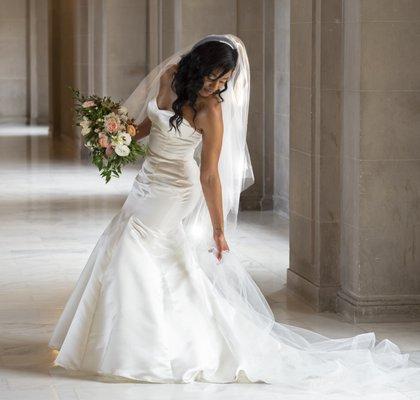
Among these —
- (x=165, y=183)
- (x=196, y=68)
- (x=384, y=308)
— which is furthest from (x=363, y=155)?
(x=196, y=68)

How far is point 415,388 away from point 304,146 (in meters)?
2.86

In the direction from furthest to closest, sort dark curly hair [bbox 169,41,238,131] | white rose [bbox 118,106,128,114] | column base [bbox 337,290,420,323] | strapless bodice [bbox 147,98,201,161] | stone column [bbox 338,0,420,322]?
column base [bbox 337,290,420,323]
stone column [bbox 338,0,420,322]
white rose [bbox 118,106,128,114]
strapless bodice [bbox 147,98,201,161]
dark curly hair [bbox 169,41,238,131]

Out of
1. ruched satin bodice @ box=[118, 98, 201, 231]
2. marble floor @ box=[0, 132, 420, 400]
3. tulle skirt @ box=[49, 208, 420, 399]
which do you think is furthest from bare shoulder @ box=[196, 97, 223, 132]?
marble floor @ box=[0, 132, 420, 400]

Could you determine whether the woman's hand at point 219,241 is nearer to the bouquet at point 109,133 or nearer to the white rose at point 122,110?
the bouquet at point 109,133

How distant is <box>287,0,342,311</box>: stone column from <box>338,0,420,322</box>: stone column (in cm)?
23

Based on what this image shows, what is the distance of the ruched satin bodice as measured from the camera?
22.9 ft

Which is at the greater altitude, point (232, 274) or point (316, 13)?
point (316, 13)

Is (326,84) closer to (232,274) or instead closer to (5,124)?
(232,274)


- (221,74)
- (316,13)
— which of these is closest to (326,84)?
(316,13)

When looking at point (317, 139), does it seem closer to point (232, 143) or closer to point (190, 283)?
point (232, 143)

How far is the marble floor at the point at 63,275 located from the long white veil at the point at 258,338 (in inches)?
9.7

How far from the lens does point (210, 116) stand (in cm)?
667

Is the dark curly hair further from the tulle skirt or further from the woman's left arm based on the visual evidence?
the tulle skirt

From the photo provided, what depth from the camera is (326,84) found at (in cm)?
867
